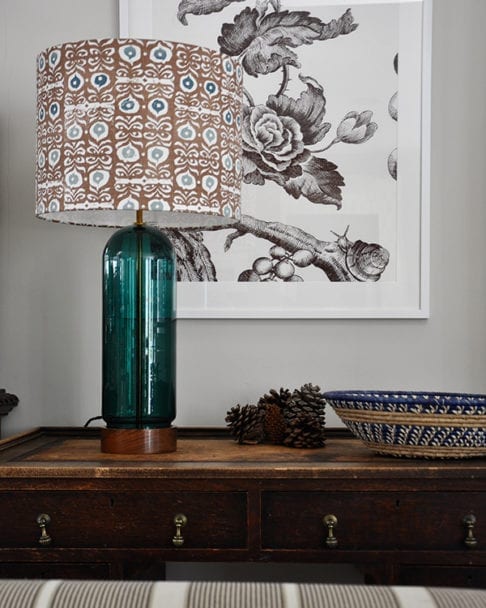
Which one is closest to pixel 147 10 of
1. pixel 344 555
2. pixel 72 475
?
pixel 72 475

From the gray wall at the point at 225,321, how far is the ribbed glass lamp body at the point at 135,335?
374 mm

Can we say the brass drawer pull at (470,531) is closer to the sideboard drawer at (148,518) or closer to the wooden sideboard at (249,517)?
the wooden sideboard at (249,517)

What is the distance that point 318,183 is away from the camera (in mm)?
2014

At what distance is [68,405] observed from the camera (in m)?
2.06

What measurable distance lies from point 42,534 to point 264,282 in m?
0.81

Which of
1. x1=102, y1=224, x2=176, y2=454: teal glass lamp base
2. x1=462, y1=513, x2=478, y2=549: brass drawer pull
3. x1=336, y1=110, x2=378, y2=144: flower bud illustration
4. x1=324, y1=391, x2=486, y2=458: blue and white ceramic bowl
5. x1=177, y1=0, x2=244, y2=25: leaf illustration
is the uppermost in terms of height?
x1=177, y1=0, x2=244, y2=25: leaf illustration

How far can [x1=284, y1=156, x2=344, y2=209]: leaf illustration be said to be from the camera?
79.2 inches

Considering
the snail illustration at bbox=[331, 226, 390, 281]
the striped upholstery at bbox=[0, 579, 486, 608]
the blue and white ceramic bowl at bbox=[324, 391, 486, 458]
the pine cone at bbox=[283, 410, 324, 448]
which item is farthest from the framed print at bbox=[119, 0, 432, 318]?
the striped upholstery at bbox=[0, 579, 486, 608]

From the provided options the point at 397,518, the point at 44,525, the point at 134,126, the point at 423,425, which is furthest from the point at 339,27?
the point at 44,525

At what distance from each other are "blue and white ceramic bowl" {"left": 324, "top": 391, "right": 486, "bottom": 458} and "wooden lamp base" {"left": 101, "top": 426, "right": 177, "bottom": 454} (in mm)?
378

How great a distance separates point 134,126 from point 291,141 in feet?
1.92

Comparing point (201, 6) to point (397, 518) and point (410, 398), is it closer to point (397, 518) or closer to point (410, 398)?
point (410, 398)

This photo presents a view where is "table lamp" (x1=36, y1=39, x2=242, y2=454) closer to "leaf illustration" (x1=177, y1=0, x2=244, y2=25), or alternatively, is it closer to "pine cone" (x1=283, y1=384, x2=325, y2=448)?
"pine cone" (x1=283, y1=384, x2=325, y2=448)

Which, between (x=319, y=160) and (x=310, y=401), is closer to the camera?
(x=310, y=401)
